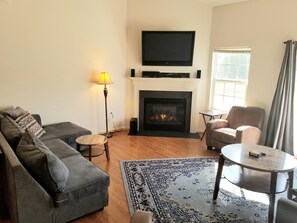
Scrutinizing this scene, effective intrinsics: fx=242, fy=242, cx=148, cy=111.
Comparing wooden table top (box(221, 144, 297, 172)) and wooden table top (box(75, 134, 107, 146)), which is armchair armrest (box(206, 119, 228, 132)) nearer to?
wooden table top (box(221, 144, 297, 172))

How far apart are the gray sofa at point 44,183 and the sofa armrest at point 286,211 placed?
5.31 feet

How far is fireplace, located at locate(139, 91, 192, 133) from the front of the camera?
5.47 meters

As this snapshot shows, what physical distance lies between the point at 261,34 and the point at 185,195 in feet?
11.0

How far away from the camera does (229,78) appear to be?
5211 millimetres

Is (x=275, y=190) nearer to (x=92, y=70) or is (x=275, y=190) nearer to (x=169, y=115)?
(x=169, y=115)

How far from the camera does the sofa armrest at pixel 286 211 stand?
1.75m

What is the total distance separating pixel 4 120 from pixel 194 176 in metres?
2.71

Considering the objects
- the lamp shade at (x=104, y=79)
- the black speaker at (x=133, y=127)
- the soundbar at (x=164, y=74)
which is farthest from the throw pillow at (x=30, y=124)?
the soundbar at (x=164, y=74)

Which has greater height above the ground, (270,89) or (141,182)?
(270,89)

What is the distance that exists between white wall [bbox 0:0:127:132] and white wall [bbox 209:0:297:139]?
2251mm

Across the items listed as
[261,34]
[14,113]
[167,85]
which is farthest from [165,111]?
[14,113]

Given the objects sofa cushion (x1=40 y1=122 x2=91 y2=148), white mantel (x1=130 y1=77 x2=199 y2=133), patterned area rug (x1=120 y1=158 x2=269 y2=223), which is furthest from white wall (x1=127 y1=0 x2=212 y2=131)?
patterned area rug (x1=120 y1=158 x2=269 y2=223)

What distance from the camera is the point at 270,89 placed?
451cm

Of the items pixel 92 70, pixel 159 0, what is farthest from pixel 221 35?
pixel 92 70
